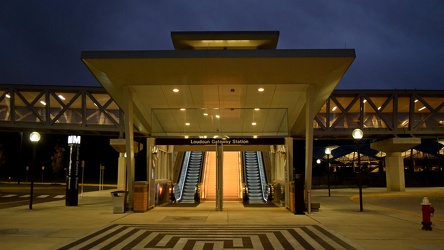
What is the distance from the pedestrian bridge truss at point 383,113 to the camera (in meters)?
37.3

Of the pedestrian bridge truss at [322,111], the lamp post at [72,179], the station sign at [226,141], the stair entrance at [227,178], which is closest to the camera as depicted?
the station sign at [226,141]

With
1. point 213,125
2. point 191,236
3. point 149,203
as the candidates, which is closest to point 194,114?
point 213,125

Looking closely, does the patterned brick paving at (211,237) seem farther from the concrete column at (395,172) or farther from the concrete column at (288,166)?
the concrete column at (395,172)

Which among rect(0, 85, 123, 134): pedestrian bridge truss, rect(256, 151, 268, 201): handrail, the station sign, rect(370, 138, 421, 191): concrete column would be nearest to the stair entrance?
rect(256, 151, 268, 201): handrail

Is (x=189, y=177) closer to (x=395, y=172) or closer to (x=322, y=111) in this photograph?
(x=322, y=111)

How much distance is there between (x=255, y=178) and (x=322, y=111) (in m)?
12.6

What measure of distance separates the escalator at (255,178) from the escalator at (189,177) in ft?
11.4

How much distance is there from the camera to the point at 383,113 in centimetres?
3894

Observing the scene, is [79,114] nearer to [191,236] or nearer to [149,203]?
[149,203]

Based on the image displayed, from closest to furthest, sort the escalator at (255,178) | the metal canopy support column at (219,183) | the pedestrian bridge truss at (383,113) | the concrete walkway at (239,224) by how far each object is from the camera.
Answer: the concrete walkway at (239,224), the metal canopy support column at (219,183), the escalator at (255,178), the pedestrian bridge truss at (383,113)

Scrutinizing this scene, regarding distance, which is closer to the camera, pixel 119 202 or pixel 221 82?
pixel 221 82

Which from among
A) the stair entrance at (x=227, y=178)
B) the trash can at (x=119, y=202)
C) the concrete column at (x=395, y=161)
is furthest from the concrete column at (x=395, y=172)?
the trash can at (x=119, y=202)

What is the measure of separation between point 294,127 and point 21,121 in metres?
27.1

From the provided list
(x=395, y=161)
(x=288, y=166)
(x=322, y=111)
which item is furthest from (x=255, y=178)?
(x=395, y=161)
